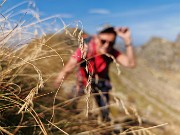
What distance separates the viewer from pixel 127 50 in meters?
7.45

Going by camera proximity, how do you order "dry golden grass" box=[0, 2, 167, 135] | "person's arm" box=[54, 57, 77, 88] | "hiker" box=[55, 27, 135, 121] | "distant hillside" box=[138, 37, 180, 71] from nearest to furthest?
1. "dry golden grass" box=[0, 2, 167, 135]
2. "person's arm" box=[54, 57, 77, 88]
3. "hiker" box=[55, 27, 135, 121]
4. "distant hillside" box=[138, 37, 180, 71]

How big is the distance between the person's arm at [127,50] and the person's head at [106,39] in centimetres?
18

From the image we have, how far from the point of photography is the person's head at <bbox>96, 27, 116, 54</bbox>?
258 inches

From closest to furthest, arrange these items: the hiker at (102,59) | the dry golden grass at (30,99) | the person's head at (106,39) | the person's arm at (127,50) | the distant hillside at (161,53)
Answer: the dry golden grass at (30,99) → the hiker at (102,59) → the person's head at (106,39) → the person's arm at (127,50) → the distant hillside at (161,53)

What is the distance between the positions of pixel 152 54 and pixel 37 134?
58.6m

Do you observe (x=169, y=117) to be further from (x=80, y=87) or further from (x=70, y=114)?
(x=70, y=114)

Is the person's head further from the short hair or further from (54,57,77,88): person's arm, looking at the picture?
(54,57,77,88): person's arm

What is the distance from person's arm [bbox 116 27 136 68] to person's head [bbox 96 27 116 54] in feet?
0.61

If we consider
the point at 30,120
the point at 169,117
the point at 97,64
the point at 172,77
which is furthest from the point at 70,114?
the point at 172,77

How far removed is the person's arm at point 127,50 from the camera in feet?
23.0

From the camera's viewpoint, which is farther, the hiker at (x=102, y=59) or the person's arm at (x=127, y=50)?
the person's arm at (x=127, y=50)

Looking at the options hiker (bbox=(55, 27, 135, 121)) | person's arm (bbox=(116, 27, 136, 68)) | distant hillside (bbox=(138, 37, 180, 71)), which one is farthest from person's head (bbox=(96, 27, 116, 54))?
distant hillside (bbox=(138, 37, 180, 71))

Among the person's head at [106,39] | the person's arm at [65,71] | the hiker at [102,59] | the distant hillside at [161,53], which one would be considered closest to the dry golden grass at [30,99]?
the person's arm at [65,71]

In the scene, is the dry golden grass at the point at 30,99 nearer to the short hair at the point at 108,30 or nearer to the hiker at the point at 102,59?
the hiker at the point at 102,59
